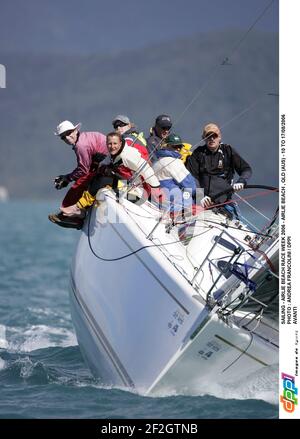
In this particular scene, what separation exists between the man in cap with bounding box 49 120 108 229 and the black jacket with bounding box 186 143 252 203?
74 centimetres

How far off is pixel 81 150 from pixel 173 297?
1699 mm

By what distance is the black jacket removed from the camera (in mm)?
6938

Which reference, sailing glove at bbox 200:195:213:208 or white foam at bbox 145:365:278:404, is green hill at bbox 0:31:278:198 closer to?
sailing glove at bbox 200:195:213:208

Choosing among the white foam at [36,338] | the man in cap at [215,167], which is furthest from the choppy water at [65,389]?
the man in cap at [215,167]

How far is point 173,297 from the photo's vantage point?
5508mm

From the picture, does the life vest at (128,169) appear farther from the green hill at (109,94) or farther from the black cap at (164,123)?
the green hill at (109,94)

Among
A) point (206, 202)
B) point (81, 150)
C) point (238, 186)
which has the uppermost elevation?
point (81, 150)

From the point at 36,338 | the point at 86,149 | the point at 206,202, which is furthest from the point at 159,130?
the point at 36,338

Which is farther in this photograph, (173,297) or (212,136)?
(212,136)

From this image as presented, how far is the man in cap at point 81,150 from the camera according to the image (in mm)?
6695

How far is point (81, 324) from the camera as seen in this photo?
7.05 m

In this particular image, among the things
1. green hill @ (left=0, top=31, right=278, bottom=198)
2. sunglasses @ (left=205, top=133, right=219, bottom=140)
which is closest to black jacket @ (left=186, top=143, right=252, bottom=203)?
sunglasses @ (left=205, top=133, right=219, bottom=140)

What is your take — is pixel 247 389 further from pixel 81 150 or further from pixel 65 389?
pixel 81 150
